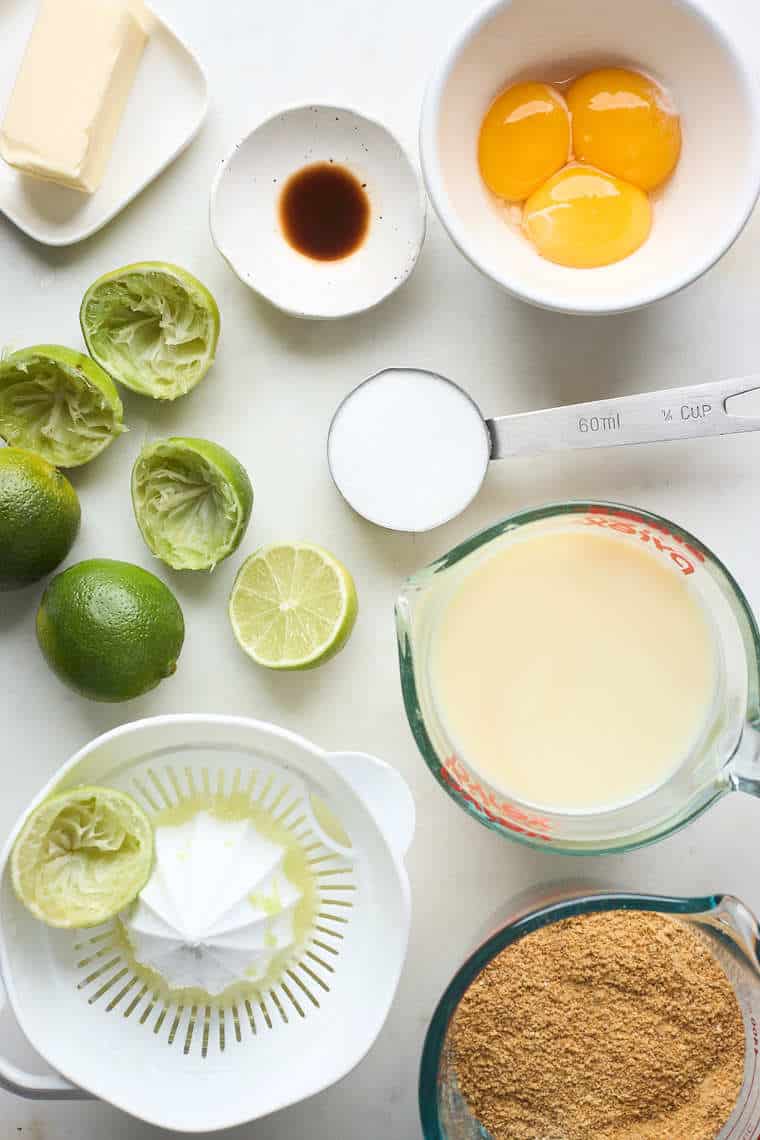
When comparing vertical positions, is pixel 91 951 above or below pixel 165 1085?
above

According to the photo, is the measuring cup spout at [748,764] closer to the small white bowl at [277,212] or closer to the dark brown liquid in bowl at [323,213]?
the small white bowl at [277,212]

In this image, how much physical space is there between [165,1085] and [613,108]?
4.91 ft

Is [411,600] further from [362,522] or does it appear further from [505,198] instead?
[505,198]

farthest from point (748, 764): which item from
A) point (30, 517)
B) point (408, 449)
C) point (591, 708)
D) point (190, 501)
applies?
point (30, 517)

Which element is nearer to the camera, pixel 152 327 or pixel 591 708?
pixel 591 708

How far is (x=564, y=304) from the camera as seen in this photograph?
1.33m

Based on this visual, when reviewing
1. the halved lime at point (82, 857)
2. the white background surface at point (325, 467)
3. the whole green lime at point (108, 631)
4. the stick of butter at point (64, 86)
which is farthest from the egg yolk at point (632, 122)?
the halved lime at point (82, 857)

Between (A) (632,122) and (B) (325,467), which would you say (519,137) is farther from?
(B) (325,467)

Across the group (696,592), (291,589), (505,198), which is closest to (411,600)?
(291,589)

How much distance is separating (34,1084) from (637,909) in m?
0.86

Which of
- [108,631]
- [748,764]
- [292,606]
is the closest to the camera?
[748,764]

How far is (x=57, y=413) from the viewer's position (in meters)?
1.52

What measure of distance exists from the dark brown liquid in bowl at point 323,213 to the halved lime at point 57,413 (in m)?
0.37

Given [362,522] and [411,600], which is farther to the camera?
[362,522]
